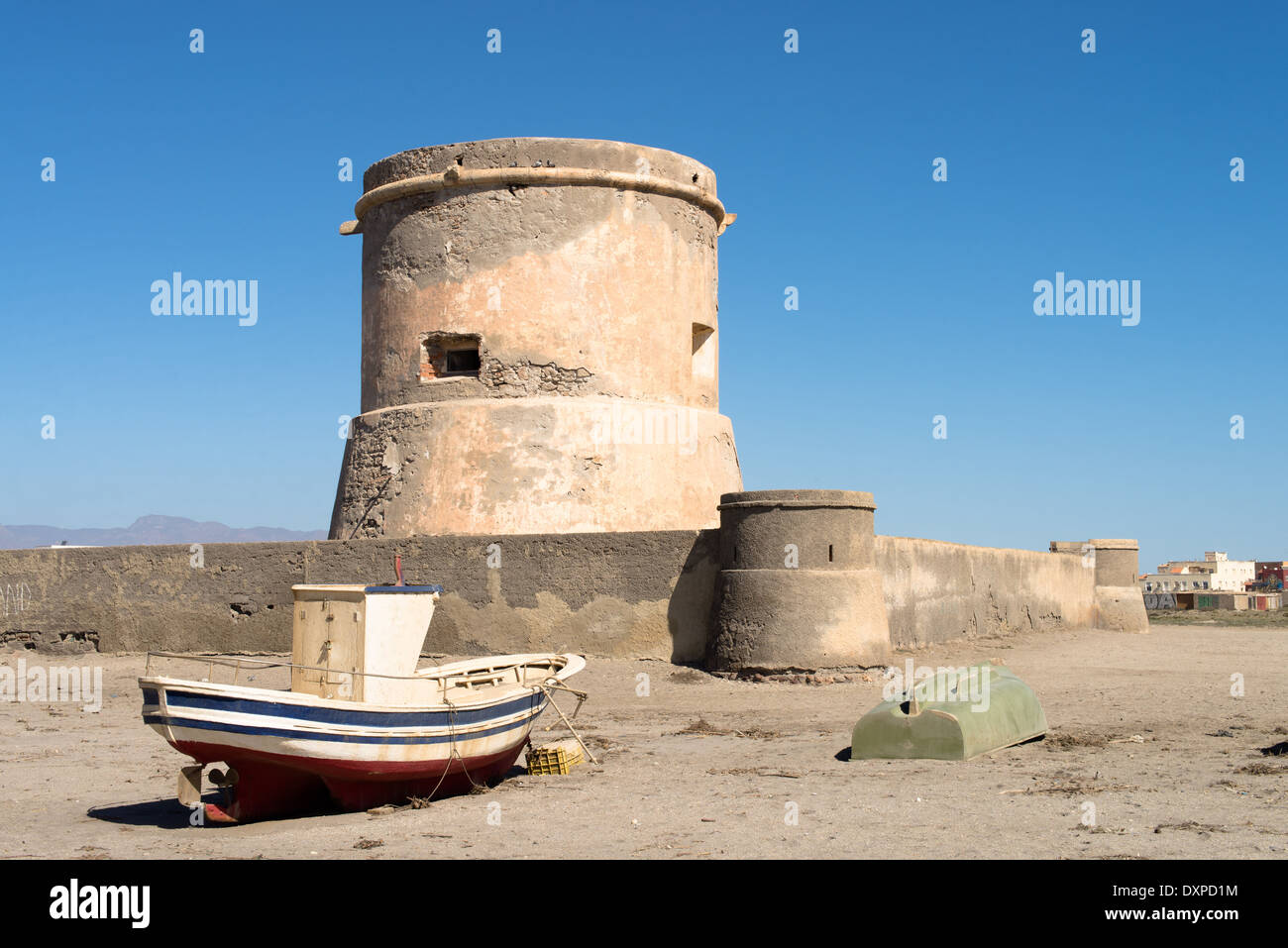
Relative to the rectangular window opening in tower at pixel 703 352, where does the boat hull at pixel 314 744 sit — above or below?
below

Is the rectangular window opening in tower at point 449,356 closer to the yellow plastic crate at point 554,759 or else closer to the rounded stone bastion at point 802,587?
the rounded stone bastion at point 802,587

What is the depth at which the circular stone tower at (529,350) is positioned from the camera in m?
16.1

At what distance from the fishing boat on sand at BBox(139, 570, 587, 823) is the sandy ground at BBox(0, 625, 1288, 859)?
0.22 metres

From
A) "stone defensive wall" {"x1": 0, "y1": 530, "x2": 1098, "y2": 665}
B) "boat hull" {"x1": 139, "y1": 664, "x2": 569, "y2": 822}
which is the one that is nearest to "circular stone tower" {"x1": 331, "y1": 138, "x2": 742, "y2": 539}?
"stone defensive wall" {"x1": 0, "y1": 530, "x2": 1098, "y2": 665}

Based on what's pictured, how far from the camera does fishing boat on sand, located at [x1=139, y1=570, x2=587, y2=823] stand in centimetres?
730

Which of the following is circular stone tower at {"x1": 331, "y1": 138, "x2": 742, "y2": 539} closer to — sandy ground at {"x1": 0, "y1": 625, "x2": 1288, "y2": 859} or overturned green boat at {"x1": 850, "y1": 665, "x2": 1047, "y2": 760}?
sandy ground at {"x1": 0, "y1": 625, "x2": 1288, "y2": 859}

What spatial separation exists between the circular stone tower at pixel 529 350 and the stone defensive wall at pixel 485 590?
6.00ft

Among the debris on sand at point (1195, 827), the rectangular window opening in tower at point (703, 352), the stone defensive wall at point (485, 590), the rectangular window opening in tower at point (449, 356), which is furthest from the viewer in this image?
the rectangular window opening in tower at point (703, 352)

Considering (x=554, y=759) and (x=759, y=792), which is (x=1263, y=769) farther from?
(x=554, y=759)

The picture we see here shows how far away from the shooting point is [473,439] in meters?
16.1

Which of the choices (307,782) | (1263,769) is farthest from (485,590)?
(1263,769)

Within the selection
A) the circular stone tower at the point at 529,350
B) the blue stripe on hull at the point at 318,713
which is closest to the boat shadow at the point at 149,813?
the blue stripe on hull at the point at 318,713

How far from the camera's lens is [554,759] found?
897 centimetres

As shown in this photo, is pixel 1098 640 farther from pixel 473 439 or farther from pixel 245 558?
pixel 245 558
